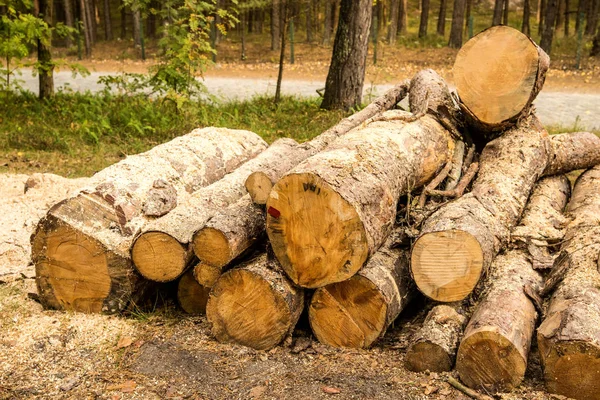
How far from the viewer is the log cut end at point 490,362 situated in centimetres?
355

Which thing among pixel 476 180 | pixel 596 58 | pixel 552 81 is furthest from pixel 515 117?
pixel 596 58

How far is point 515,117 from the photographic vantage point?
532 centimetres

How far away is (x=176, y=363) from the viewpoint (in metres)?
4.05

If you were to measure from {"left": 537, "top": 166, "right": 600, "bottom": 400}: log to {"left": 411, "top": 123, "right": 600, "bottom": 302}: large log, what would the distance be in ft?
1.69

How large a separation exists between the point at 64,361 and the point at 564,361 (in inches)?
126

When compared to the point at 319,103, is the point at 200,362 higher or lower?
lower

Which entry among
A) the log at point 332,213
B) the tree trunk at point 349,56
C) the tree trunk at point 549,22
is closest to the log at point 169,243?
the log at point 332,213

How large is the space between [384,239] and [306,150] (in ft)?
5.60

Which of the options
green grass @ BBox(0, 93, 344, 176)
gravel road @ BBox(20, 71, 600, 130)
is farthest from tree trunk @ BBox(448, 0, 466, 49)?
green grass @ BBox(0, 93, 344, 176)

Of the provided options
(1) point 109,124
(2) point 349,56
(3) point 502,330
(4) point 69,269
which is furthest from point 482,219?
(1) point 109,124

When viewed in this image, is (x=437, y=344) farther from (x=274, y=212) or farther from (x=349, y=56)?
(x=349, y=56)

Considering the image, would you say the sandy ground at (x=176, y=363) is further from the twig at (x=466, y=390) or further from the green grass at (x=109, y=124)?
the green grass at (x=109, y=124)

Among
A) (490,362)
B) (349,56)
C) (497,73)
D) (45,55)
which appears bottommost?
(490,362)

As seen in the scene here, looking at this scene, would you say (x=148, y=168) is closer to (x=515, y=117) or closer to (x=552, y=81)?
(x=515, y=117)
